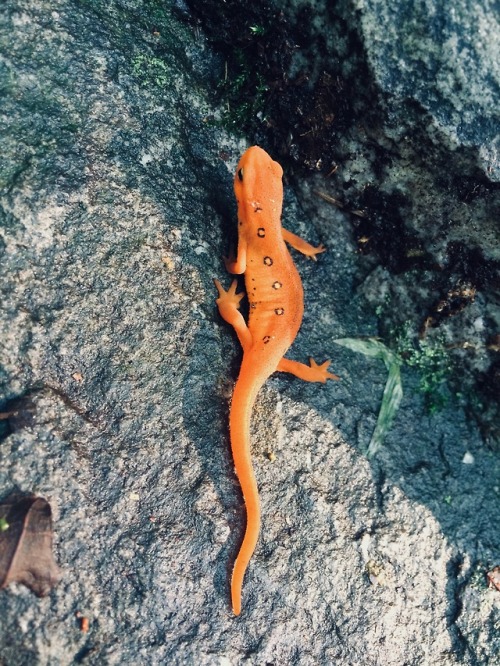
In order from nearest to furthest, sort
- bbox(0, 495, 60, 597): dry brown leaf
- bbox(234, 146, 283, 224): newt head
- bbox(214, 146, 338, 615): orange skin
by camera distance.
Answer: bbox(0, 495, 60, 597): dry brown leaf < bbox(214, 146, 338, 615): orange skin < bbox(234, 146, 283, 224): newt head

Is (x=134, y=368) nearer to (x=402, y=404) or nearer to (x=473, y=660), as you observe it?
(x=402, y=404)

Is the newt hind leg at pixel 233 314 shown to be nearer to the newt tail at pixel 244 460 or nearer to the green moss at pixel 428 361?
the newt tail at pixel 244 460

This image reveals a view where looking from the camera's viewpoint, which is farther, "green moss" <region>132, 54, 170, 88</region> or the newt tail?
"green moss" <region>132, 54, 170, 88</region>

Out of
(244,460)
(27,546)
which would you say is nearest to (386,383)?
(244,460)

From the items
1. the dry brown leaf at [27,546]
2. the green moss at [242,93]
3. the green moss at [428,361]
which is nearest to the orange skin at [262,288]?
the green moss at [242,93]

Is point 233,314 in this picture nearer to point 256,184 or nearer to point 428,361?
point 256,184

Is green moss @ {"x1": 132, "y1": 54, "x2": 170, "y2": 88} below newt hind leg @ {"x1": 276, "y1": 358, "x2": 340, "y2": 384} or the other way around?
the other way around

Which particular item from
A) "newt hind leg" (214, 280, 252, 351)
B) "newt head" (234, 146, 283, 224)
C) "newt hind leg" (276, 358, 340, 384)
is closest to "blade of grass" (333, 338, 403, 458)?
"newt hind leg" (276, 358, 340, 384)

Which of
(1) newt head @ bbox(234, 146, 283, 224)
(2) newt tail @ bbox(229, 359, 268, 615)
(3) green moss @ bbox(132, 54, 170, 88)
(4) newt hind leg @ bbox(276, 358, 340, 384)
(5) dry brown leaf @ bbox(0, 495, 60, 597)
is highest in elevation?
(3) green moss @ bbox(132, 54, 170, 88)

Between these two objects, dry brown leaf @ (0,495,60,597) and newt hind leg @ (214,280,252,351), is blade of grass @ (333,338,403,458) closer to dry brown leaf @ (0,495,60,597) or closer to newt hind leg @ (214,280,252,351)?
newt hind leg @ (214,280,252,351)
